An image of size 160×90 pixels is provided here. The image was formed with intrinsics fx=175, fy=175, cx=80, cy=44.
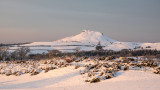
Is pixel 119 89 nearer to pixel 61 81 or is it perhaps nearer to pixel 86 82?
pixel 86 82

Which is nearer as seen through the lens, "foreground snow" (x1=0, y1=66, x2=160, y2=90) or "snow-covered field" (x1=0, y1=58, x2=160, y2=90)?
"foreground snow" (x1=0, y1=66, x2=160, y2=90)

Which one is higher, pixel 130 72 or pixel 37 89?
pixel 130 72

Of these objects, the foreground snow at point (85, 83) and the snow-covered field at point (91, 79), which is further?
the snow-covered field at point (91, 79)

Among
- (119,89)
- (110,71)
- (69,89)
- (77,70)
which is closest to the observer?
(119,89)

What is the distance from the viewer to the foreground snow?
13124mm

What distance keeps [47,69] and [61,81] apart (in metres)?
5.91

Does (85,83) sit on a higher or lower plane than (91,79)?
lower

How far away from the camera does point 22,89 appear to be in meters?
16.4

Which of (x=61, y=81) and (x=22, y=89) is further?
(x=61, y=81)

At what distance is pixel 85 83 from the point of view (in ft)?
51.8

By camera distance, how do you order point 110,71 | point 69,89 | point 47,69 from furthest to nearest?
point 47,69
point 110,71
point 69,89

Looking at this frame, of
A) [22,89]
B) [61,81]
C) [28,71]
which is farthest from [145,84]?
[28,71]

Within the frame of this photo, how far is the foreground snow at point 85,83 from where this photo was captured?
13124 mm

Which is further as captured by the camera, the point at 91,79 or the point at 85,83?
the point at 91,79
